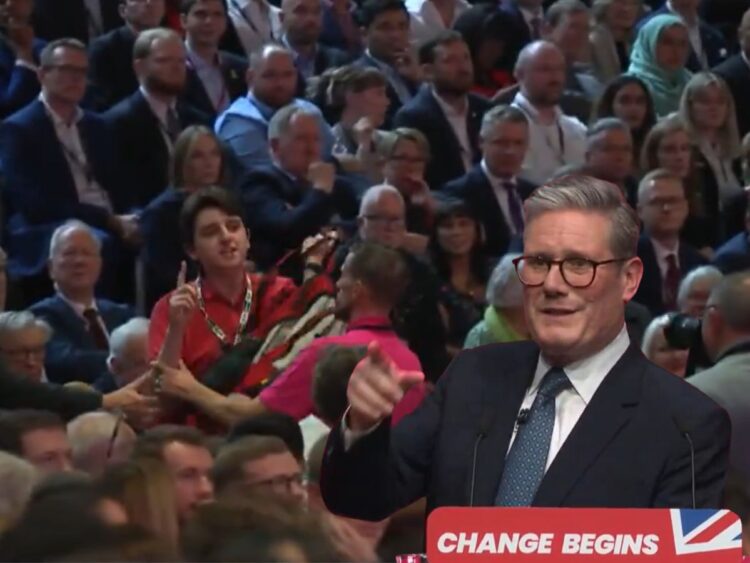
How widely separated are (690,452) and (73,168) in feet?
18.6

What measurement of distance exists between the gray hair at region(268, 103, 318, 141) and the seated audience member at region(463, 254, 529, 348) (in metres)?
1.44

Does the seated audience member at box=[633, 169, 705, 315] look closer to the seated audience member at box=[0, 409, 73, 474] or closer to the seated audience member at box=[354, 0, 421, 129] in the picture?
the seated audience member at box=[354, 0, 421, 129]

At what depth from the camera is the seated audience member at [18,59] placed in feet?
29.4

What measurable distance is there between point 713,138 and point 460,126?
1.47 meters

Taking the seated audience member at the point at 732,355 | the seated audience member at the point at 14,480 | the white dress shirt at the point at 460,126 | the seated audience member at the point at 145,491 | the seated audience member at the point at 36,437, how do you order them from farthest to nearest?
the white dress shirt at the point at 460,126 < the seated audience member at the point at 732,355 < the seated audience member at the point at 36,437 < the seated audience member at the point at 14,480 < the seated audience member at the point at 145,491

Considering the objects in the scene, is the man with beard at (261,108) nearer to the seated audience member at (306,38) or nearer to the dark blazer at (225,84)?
the dark blazer at (225,84)

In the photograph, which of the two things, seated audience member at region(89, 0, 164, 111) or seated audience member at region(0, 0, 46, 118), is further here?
seated audience member at region(89, 0, 164, 111)

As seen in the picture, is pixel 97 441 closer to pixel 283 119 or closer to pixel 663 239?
pixel 283 119

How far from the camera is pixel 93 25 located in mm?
10164

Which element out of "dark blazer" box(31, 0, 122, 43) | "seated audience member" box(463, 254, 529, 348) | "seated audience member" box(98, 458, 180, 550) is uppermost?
"seated audience member" box(98, 458, 180, 550)

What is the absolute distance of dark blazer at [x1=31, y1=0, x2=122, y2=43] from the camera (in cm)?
986

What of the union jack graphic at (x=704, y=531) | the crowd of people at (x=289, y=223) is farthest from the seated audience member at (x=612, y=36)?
the union jack graphic at (x=704, y=531)

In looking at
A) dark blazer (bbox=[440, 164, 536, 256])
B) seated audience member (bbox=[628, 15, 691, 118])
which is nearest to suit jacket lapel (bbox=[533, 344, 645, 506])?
dark blazer (bbox=[440, 164, 536, 256])

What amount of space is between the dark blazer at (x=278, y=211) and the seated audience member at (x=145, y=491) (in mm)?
4061
